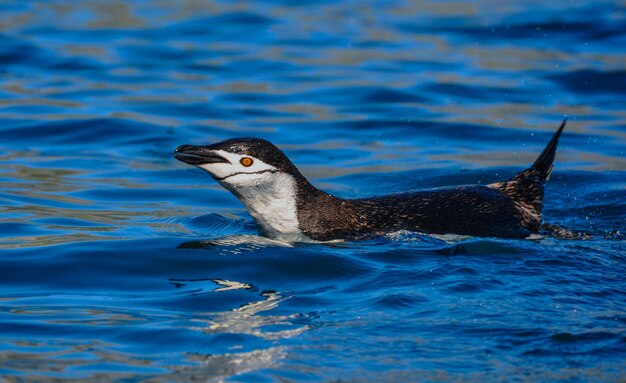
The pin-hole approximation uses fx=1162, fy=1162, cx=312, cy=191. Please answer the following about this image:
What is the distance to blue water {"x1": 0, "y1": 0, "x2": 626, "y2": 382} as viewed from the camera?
20.8 ft

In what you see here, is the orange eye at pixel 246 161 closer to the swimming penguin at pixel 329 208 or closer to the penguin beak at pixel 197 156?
the swimming penguin at pixel 329 208

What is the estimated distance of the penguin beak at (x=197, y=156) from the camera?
825 centimetres

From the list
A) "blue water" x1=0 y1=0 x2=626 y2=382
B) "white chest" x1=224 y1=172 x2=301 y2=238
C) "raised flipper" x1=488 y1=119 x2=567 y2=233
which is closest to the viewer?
"blue water" x1=0 y1=0 x2=626 y2=382

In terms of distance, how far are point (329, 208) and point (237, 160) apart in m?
0.87

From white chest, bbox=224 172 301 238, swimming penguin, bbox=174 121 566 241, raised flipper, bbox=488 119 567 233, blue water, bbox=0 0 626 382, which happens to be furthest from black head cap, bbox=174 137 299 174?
raised flipper, bbox=488 119 567 233

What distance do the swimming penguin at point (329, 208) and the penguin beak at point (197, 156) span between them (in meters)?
0.02

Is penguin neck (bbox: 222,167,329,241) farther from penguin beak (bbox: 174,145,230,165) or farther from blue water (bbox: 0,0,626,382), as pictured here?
penguin beak (bbox: 174,145,230,165)

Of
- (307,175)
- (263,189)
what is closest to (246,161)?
(263,189)

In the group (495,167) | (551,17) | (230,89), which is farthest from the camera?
(551,17)

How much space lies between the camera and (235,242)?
8625 millimetres

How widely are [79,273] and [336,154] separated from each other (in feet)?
16.7

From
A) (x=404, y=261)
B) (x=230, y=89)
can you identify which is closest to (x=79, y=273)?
(x=404, y=261)

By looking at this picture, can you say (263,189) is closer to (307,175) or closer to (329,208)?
(329,208)

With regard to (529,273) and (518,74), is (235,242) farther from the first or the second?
(518,74)
